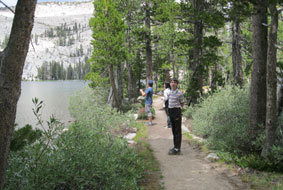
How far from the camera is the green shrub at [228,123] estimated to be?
710 centimetres

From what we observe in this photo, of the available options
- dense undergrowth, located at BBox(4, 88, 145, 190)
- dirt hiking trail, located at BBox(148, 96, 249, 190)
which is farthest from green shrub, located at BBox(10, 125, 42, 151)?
dirt hiking trail, located at BBox(148, 96, 249, 190)

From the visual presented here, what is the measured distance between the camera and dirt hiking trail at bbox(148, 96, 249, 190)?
532cm

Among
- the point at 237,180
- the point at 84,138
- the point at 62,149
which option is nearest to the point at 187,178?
the point at 237,180

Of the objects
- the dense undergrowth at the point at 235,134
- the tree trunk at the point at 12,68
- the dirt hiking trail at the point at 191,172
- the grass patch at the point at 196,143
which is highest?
the tree trunk at the point at 12,68

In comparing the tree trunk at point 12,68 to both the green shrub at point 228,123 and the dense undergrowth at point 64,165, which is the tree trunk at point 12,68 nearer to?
the dense undergrowth at point 64,165

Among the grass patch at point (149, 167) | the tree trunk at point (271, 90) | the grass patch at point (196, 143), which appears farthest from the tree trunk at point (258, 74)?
the grass patch at point (149, 167)

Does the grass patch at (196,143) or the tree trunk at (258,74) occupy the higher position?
the tree trunk at (258,74)

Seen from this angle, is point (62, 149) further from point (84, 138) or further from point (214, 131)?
point (214, 131)

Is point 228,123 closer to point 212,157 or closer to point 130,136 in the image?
point 212,157

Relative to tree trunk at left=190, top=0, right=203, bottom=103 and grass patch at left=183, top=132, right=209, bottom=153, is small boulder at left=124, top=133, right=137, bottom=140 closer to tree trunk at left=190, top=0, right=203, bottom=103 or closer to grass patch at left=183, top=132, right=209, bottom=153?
grass patch at left=183, top=132, right=209, bottom=153

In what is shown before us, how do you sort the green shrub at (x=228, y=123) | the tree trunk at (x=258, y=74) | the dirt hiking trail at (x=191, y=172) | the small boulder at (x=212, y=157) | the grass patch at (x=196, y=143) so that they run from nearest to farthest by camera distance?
the dirt hiking trail at (x=191, y=172) → the tree trunk at (x=258, y=74) → the small boulder at (x=212, y=157) → the green shrub at (x=228, y=123) → the grass patch at (x=196, y=143)

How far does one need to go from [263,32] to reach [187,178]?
426cm

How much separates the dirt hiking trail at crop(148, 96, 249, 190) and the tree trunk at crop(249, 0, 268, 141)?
5.09 feet

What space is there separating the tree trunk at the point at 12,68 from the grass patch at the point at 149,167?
10.7 feet
